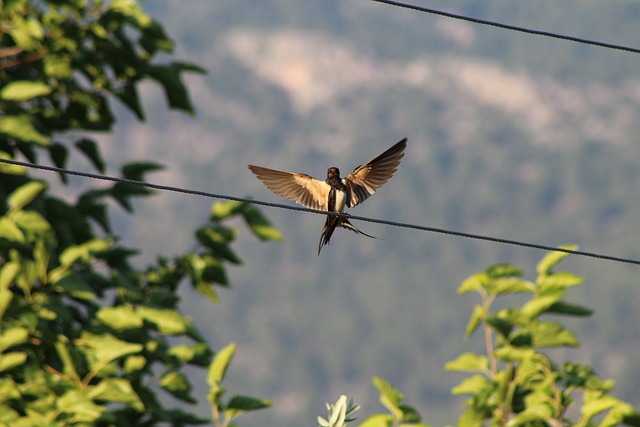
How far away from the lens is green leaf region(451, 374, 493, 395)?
774 centimetres

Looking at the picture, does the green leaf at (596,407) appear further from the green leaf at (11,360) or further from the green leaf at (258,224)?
the green leaf at (11,360)

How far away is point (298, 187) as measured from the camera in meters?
9.37

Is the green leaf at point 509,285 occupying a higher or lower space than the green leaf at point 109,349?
higher

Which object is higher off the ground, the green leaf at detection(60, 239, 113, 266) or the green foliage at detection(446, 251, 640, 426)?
the green leaf at detection(60, 239, 113, 266)

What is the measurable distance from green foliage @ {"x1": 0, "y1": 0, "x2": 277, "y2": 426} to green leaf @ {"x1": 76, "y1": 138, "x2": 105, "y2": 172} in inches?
0.7

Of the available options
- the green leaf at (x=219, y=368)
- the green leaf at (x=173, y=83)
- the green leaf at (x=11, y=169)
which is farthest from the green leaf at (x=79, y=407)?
the green leaf at (x=173, y=83)

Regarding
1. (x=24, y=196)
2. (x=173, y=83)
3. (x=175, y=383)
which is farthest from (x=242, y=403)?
(x=173, y=83)

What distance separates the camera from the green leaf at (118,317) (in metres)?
8.33

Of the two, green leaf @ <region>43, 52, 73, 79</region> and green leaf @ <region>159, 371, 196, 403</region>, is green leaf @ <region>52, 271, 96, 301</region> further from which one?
green leaf @ <region>43, 52, 73, 79</region>

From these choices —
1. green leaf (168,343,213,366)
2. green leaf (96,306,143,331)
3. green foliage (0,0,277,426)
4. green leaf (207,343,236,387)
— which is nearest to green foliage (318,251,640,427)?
green leaf (207,343,236,387)

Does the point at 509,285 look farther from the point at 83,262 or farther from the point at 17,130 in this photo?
the point at 17,130

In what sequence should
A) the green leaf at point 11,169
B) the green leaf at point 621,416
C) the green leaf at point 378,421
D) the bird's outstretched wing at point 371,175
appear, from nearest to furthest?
the green leaf at point 378,421 → the green leaf at point 621,416 → the bird's outstretched wing at point 371,175 → the green leaf at point 11,169

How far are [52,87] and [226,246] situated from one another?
2434mm

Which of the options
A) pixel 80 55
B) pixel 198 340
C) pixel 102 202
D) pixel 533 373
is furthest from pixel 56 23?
pixel 533 373
